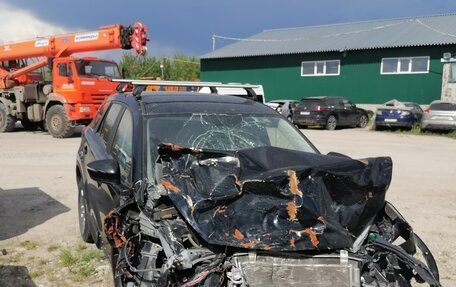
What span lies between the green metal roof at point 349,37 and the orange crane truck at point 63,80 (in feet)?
54.9

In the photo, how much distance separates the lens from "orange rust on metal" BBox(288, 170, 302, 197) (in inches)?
108

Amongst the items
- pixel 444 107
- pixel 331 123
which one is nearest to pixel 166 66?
pixel 331 123

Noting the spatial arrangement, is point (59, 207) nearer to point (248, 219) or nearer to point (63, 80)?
point (248, 219)

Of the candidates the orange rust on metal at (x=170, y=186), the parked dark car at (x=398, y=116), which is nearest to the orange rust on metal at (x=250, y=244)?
the orange rust on metal at (x=170, y=186)

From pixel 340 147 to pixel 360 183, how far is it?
11.0 metres

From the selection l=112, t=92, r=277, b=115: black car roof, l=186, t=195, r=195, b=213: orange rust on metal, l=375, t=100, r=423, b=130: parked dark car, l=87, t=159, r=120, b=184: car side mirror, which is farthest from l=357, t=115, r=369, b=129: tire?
l=186, t=195, r=195, b=213: orange rust on metal

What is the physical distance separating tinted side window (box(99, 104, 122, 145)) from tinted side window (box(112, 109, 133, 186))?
0.99ft

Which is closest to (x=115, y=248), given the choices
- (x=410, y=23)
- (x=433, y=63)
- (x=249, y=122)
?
(x=249, y=122)

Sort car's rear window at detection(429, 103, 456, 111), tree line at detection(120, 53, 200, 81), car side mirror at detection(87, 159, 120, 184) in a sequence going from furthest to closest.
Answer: tree line at detection(120, 53, 200, 81) → car's rear window at detection(429, 103, 456, 111) → car side mirror at detection(87, 159, 120, 184)

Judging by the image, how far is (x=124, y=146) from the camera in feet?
12.1

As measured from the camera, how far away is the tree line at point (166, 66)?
150ft

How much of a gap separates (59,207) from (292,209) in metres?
4.61

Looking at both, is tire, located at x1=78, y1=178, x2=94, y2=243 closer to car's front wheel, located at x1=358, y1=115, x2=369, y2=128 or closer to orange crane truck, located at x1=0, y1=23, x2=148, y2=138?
orange crane truck, located at x1=0, y1=23, x2=148, y2=138

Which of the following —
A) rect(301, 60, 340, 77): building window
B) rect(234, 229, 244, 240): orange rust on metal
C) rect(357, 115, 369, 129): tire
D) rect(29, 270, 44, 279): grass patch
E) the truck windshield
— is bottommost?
rect(357, 115, 369, 129): tire
